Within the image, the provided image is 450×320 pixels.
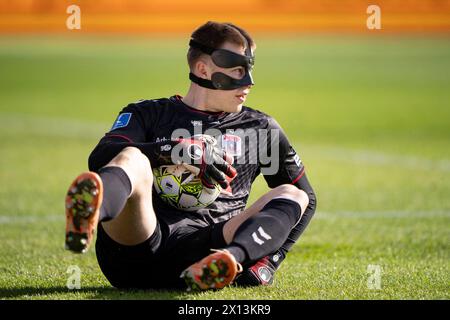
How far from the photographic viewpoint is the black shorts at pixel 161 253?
5391mm

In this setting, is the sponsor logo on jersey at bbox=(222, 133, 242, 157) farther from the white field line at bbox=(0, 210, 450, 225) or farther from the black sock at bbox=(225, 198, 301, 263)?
the white field line at bbox=(0, 210, 450, 225)

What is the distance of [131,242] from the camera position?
5.31m

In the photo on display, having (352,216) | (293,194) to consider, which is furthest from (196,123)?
(352,216)

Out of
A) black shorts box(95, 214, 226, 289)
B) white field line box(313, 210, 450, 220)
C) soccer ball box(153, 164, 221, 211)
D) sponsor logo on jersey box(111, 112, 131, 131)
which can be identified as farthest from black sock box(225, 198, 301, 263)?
white field line box(313, 210, 450, 220)

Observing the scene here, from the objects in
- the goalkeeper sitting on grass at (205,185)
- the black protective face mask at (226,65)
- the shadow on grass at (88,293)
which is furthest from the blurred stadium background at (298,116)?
the black protective face mask at (226,65)

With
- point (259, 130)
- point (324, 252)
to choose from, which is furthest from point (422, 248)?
point (259, 130)

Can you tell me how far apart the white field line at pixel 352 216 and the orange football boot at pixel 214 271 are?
179 inches

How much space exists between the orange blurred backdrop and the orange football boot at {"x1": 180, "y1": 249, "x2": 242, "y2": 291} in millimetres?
34942

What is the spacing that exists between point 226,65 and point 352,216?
389 centimetres

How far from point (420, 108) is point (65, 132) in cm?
870

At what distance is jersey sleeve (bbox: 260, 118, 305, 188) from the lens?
5.94 m

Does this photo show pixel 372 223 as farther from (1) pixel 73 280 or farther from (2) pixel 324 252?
(1) pixel 73 280

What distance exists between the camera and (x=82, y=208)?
450 centimetres

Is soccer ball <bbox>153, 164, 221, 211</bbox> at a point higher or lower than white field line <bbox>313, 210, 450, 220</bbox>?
higher
